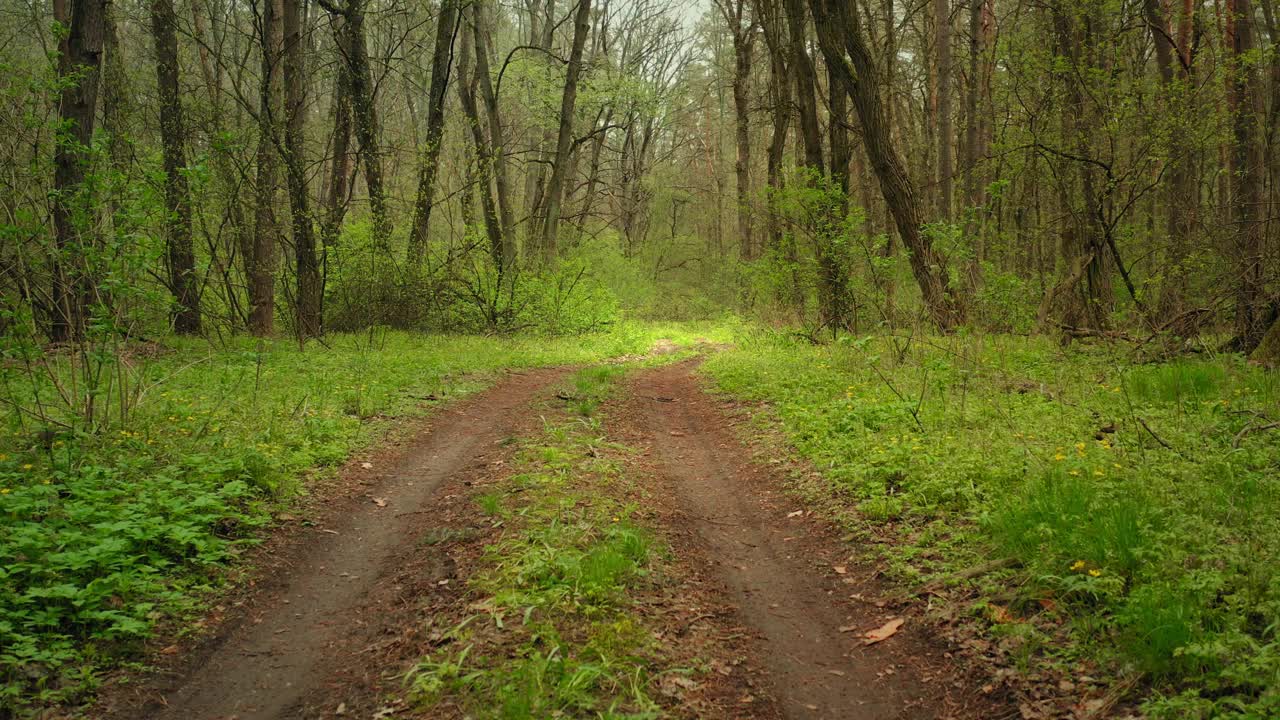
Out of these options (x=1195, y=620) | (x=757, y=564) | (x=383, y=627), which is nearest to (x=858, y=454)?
(x=757, y=564)

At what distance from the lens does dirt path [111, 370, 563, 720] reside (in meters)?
3.50

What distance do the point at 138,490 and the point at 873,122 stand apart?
11.1 m

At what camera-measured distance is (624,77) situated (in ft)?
82.3

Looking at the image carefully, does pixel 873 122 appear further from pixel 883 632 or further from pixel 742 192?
pixel 742 192

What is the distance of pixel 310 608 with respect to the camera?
175 inches

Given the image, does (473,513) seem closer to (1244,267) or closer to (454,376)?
(454,376)

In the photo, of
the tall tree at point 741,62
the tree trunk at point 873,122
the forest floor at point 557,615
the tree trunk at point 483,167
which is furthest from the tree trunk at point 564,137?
the forest floor at point 557,615

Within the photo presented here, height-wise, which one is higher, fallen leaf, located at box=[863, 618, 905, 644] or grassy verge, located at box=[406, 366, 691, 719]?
grassy verge, located at box=[406, 366, 691, 719]

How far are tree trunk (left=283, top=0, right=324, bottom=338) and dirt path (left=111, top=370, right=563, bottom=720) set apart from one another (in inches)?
325

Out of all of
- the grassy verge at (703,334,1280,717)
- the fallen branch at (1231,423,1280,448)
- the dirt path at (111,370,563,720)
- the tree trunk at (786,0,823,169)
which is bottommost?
the dirt path at (111,370,563,720)

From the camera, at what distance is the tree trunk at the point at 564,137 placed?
19672 mm

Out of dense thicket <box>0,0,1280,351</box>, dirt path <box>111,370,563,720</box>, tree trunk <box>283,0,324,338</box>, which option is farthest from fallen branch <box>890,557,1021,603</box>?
tree trunk <box>283,0,324,338</box>

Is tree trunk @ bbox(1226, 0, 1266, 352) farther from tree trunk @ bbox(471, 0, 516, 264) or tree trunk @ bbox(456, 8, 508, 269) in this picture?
tree trunk @ bbox(471, 0, 516, 264)

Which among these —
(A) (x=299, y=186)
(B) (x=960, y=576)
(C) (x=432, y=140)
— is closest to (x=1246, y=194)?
(B) (x=960, y=576)
